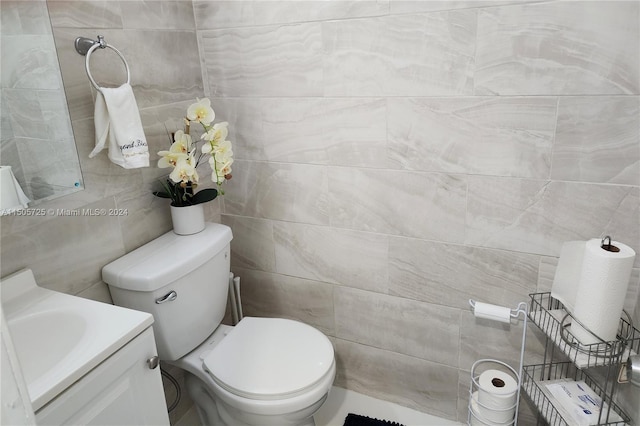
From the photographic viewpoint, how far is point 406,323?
191cm

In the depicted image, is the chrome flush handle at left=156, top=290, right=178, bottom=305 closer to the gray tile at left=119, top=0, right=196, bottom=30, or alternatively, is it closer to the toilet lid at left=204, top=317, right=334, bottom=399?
the toilet lid at left=204, top=317, right=334, bottom=399

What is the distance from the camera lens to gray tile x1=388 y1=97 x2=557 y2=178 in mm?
1488

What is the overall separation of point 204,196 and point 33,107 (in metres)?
0.64

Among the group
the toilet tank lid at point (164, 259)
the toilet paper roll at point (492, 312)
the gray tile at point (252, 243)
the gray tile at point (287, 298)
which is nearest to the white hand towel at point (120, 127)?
the toilet tank lid at point (164, 259)

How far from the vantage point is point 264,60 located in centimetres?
184

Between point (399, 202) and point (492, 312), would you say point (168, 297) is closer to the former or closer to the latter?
point (399, 202)

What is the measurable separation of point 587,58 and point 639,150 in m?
0.31

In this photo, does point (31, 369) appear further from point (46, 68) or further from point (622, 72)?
point (622, 72)

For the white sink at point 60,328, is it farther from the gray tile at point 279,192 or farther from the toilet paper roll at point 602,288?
the toilet paper roll at point 602,288

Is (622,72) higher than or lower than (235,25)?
lower

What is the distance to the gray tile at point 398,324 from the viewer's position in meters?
1.84

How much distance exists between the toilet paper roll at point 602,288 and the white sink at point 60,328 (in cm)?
120

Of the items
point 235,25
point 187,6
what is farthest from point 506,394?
point 187,6

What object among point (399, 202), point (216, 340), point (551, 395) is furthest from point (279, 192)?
point (551, 395)
